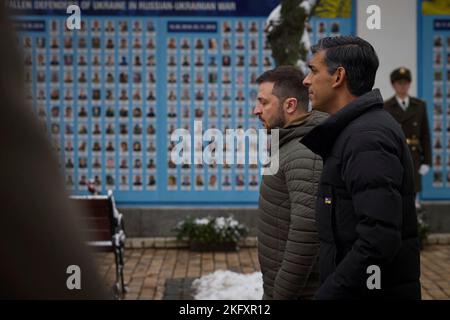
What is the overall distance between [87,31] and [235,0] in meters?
2.01

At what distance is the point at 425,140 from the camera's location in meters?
9.84

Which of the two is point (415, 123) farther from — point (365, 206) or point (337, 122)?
point (365, 206)

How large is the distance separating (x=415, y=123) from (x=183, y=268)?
3.52m

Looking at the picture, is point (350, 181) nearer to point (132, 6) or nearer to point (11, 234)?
point (11, 234)

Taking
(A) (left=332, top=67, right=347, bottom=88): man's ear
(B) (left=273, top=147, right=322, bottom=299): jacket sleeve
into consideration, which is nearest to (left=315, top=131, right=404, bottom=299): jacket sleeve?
(A) (left=332, top=67, right=347, bottom=88): man's ear

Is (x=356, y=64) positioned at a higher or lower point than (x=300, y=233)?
higher

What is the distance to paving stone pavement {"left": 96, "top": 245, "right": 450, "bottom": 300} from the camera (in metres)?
7.36

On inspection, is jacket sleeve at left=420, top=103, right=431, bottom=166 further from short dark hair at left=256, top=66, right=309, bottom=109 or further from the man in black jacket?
the man in black jacket

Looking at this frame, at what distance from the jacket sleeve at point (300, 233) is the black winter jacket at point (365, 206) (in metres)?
0.40

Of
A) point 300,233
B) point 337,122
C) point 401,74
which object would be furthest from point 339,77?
point 401,74

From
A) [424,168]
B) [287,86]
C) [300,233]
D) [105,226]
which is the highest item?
[287,86]

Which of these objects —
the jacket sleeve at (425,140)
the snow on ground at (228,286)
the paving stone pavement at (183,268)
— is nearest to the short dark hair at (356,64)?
the snow on ground at (228,286)

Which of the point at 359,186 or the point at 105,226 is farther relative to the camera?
the point at 105,226

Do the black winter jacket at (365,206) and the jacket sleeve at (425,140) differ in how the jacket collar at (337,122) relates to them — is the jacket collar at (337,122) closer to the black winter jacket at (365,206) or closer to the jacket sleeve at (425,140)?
the black winter jacket at (365,206)
